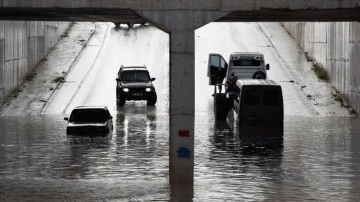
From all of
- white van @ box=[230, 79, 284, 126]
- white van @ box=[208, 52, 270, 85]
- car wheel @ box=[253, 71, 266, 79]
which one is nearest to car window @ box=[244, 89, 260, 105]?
white van @ box=[230, 79, 284, 126]

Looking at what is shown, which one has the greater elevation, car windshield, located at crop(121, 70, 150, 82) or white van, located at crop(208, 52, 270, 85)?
white van, located at crop(208, 52, 270, 85)

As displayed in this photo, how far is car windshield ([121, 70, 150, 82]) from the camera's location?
50844mm

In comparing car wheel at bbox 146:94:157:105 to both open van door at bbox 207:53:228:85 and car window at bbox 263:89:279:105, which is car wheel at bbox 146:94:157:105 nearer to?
open van door at bbox 207:53:228:85

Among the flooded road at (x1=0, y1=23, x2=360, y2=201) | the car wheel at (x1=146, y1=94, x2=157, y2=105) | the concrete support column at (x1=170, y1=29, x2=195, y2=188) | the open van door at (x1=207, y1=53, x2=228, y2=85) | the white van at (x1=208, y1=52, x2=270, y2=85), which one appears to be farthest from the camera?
the open van door at (x1=207, y1=53, x2=228, y2=85)

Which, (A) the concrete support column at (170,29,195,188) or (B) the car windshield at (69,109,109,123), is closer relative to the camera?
(A) the concrete support column at (170,29,195,188)

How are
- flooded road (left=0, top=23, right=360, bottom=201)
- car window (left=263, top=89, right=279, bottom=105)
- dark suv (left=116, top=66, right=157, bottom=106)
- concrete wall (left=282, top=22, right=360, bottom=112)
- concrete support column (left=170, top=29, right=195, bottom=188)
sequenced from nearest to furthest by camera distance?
flooded road (left=0, top=23, right=360, bottom=201) < concrete support column (left=170, top=29, right=195, bottom=188) < car window (left=263, top=89, right=279, bottom=105) < concrete wall (left=282, top=22, right=360, bottom=112) < dark suv (left=116, top=66, right=157, bottom=106)

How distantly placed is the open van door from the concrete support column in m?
30.3

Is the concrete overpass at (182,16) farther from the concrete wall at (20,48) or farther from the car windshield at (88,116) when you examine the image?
the concrete wall at (20,48)

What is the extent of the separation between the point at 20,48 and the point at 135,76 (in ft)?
27.1

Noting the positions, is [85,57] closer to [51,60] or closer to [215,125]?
[51,60]

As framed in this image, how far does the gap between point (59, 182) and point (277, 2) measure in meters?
7.17

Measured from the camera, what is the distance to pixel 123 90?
49969 millimetres

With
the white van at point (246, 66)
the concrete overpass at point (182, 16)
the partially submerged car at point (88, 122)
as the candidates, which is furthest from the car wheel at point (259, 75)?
the concrete overpass at point (182, 16)

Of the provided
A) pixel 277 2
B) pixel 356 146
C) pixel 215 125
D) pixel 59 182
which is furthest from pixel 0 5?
pixel 215 125
